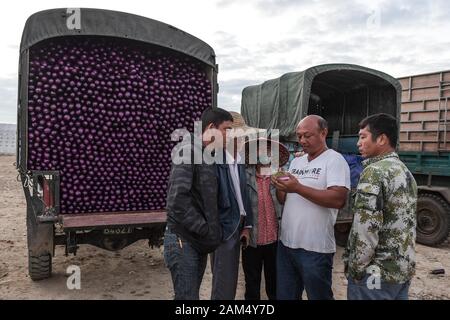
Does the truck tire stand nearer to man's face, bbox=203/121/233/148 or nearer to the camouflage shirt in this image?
man's face, bbox=203/121/233/148

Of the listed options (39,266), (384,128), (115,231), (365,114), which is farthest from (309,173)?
(365,114)

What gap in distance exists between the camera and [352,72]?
22.5 feet

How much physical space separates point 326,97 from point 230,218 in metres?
6.19

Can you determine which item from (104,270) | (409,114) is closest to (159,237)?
(104,270)

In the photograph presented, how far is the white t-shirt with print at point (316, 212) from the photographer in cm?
273

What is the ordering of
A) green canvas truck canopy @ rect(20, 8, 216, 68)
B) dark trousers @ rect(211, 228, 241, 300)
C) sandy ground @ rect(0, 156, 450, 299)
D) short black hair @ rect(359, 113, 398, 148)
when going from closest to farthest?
short black hair @ rect(359, 113, 398, 148)
dark trousers @ rect(211, 228, 241, 300)
green canvas truck canopy @ rect(20, 8, 216, 68)
sandy ground @ rect(0, 156, 450, 299)

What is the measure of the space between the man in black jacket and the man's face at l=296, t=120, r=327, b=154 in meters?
0.75

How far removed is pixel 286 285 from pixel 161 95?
2.93 m

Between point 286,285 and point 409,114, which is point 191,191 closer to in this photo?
point 286,285

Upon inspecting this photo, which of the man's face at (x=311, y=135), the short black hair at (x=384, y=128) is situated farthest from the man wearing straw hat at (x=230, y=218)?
the short black hair at (x=384, y=128)

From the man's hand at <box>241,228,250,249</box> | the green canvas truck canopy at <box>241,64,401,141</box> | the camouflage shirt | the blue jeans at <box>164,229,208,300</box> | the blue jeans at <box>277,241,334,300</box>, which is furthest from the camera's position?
the green canvas truck canopy at <box>241,64,401,141</box>

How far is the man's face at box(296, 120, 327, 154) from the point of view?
2832 millimetres

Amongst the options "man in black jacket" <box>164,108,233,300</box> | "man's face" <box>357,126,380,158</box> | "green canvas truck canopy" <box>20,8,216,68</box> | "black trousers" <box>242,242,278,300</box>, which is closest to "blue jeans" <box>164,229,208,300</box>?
"man in black jacket" <box>164,108,233,300</box>

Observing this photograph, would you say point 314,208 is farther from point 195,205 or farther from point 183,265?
point 183,265
